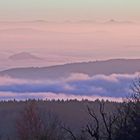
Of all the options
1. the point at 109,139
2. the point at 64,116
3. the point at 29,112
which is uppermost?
the point at 64,116

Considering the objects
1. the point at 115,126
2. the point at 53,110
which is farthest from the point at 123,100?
the point at 53,110

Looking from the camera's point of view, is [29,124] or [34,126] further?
[29,124]

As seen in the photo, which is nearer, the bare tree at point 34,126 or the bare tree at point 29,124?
the bare tree at point 34,126

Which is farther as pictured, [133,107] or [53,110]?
[53,110]

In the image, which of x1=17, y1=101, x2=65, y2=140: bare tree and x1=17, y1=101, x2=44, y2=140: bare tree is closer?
x1=17, y1=101, x2=65, y2=140: bare tree

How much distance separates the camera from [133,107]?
55.5 meters

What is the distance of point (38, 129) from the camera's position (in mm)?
84562

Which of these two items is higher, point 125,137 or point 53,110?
point 53,110

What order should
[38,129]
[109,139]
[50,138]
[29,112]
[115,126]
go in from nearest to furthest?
[109,139], [115,126], [50,138], [38,129], [29,112]

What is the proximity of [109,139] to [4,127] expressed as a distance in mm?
140152

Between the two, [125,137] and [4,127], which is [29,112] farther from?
[4,127]

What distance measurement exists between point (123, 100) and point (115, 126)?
2193mm

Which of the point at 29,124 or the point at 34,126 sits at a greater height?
the point at 29,124

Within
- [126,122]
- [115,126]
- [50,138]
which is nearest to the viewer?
[126,122]
